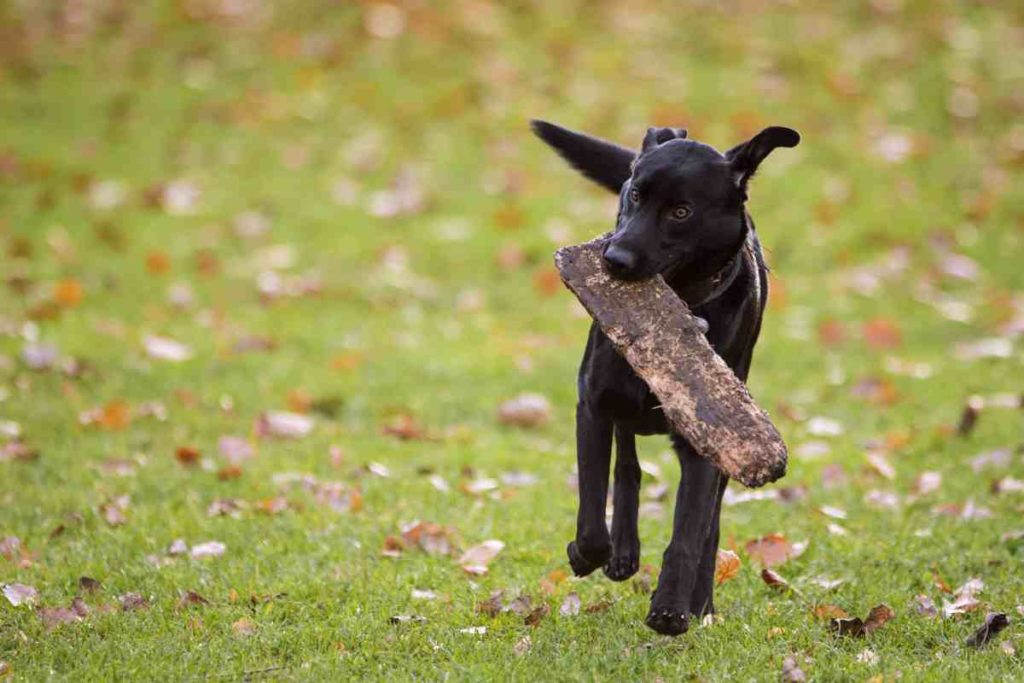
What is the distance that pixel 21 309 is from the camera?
8.12 meters

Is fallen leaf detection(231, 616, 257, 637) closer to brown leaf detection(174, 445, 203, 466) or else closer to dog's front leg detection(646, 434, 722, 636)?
dog's front leg detection(646, 434, 722, 636)

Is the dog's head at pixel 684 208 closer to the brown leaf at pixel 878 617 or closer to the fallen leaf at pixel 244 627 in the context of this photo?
the brown leaf at pixel 878 617

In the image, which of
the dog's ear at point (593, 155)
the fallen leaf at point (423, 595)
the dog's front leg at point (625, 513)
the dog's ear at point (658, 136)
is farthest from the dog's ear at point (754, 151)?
the fallen leaf at point (423, 595)

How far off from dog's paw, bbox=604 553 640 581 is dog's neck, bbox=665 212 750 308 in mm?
820

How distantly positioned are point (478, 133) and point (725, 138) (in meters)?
2.14

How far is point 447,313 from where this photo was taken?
8734mm

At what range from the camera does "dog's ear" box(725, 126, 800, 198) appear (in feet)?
12.3

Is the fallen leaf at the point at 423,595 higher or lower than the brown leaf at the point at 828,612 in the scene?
lower

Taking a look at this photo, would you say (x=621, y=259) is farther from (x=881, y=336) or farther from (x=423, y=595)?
(x=881, y=336)

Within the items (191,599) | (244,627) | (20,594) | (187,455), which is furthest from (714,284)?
(187,455)

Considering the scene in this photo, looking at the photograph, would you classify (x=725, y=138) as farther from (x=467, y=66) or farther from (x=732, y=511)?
(x=732, y=511)

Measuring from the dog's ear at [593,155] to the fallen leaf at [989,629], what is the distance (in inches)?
69.6

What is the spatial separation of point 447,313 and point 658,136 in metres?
4.73

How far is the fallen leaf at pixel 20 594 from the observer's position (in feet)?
13.5
